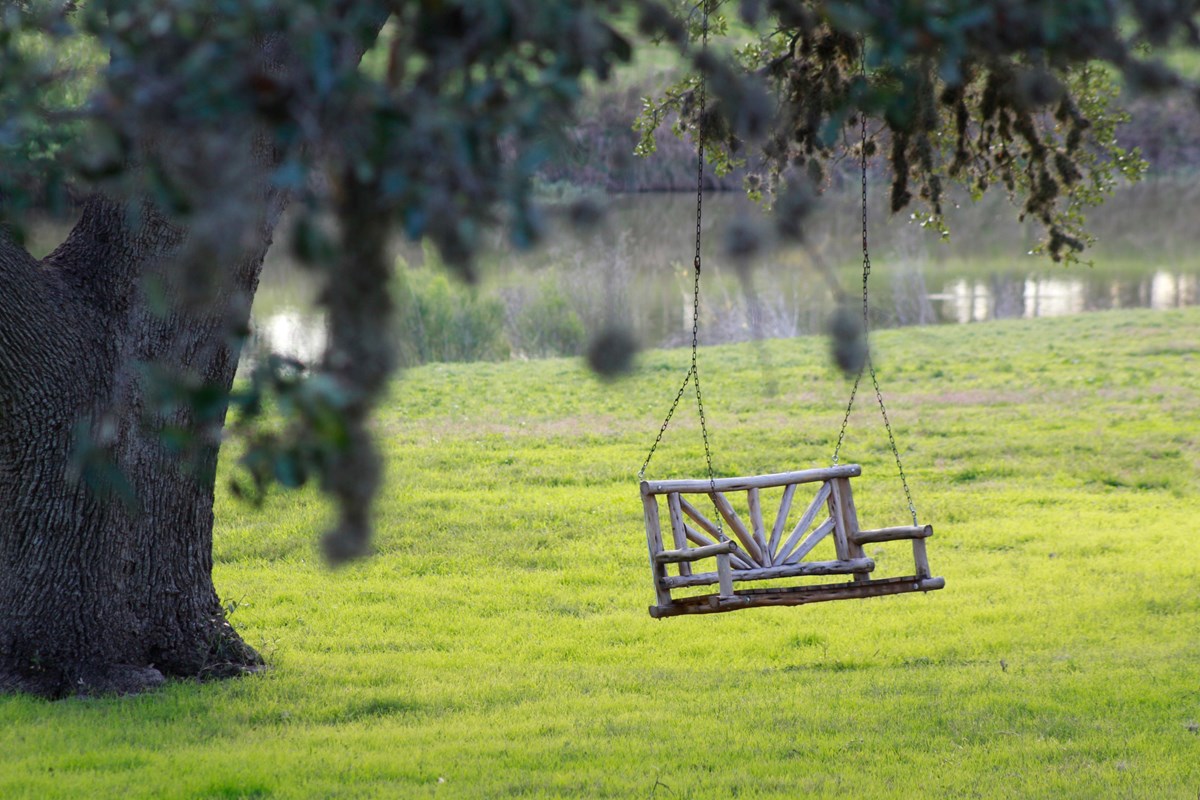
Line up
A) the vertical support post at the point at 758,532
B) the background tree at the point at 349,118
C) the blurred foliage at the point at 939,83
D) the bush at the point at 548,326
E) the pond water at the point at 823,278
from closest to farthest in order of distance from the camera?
the background tree at the point at 349,118, the blurred foliage at the point at 939,83, the vertical support post at the point at 758,532, the bush at the point at 548,326, the pond water at the point at 823,278

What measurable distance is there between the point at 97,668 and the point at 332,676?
1065 millimetres

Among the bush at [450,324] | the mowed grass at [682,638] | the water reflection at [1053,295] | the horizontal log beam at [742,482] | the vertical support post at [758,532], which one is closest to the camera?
the mowed grass at [682,638]

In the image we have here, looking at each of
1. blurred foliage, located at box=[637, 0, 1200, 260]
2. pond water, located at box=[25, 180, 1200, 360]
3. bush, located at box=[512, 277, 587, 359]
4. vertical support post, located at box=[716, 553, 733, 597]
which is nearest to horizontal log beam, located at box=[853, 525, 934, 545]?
vertical support post, located at box=[716, 553, 733, 597]

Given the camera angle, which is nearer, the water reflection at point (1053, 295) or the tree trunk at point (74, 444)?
the tree trunk at point (74, 444)

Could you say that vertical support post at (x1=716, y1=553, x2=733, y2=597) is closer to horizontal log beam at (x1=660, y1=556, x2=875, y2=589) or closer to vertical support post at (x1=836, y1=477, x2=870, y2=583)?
horizontal log beam at (x1=660, y1=556, x2=875, y2=589)

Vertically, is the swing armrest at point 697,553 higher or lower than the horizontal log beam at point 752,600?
higher

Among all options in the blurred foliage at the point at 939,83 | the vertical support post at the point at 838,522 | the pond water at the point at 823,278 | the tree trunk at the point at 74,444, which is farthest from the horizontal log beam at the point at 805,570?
the pond water at the point at 823,278

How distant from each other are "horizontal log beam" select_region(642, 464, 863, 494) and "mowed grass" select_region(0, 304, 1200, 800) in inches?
37.0

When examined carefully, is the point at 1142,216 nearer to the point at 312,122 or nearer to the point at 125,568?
the point at 125,568

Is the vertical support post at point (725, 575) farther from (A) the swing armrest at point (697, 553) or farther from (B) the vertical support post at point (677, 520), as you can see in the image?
(B) the vertical support post at point (677, 520)

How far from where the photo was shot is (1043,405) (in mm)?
13164

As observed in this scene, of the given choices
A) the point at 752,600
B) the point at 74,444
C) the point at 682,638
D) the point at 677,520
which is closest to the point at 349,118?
the point at 752,600

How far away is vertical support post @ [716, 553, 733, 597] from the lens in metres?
5.55

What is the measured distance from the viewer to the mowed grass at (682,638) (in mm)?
4965
